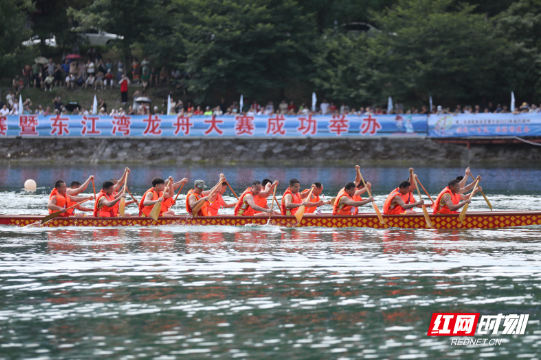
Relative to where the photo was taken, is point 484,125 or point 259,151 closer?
point 484,125

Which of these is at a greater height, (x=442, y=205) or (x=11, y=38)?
(x=11, y=38)

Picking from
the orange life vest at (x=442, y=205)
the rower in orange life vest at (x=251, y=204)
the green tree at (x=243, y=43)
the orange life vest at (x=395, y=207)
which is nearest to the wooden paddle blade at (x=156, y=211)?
the rower in orange life vest at (x=251, y=204)

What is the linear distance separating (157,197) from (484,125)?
22.7m

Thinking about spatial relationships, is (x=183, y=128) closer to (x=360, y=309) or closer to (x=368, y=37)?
(x=368, y=37)

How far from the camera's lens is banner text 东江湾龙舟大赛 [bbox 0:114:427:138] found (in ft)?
127

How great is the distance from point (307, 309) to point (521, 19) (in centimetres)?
3576

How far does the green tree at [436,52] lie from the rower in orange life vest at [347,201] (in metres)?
23.1

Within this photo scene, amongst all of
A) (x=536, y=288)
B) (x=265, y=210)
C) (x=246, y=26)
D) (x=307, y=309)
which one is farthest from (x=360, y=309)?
(x=246, y=26)

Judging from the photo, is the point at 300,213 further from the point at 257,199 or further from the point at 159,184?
the point at 159,184

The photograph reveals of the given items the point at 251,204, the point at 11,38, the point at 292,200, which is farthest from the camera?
the point at 11,38

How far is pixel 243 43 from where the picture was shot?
4472cm

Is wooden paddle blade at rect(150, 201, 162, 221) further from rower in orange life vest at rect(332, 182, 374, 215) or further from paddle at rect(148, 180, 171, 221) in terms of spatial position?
rower in orange life vest at rect(332, 182, 374, 215)

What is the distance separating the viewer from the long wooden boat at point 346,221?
62.2 ft

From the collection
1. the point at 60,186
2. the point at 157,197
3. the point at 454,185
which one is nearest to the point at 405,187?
the point at 454,185
